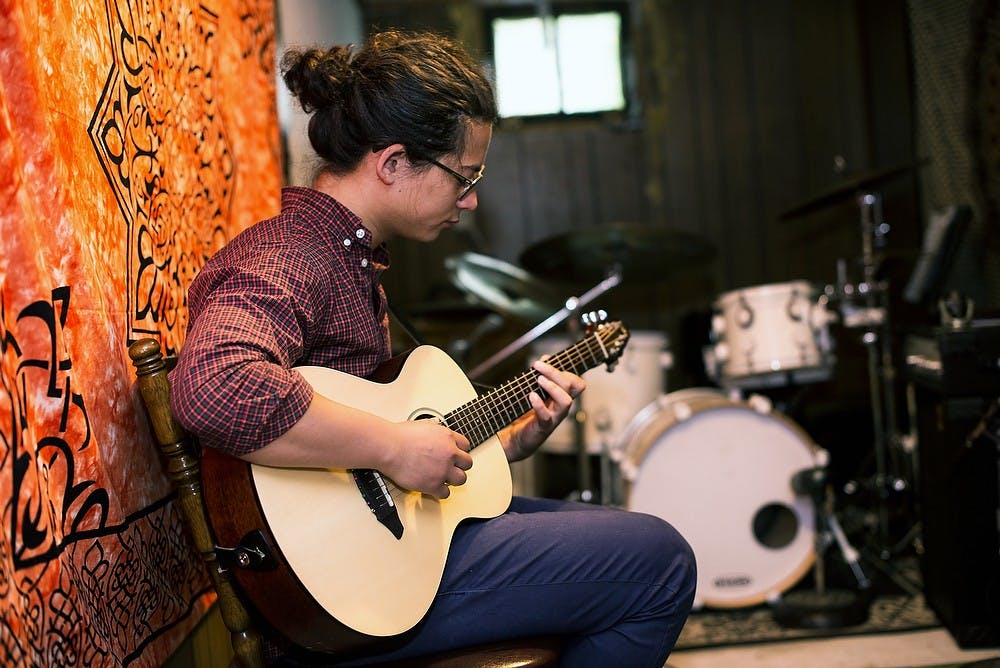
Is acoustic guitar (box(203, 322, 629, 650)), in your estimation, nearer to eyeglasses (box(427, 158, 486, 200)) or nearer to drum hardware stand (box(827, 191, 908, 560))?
eyeglasses (box(427, 158, 486, 200))

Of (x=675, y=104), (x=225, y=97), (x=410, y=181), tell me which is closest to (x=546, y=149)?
(x=675, y=104)

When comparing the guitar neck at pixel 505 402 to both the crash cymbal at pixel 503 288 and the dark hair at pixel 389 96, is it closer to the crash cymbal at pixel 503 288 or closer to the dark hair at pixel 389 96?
the dark hair at pixel 389 96

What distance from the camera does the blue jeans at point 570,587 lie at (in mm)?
1396

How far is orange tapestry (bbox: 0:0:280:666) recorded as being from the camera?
1021 millimetres

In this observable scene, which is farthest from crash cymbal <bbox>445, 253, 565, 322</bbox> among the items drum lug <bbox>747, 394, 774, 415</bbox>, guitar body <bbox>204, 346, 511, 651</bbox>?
guitar body <bbox>204, 346, 511, 651</bbox>

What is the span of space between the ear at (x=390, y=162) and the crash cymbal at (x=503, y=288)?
135cm

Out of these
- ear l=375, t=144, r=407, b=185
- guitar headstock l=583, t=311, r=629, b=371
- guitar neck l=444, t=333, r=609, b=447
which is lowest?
guitar neck l=444, t=333, r=609, b=447

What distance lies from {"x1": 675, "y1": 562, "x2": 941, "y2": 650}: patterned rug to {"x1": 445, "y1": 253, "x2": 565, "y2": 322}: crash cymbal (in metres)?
1.13

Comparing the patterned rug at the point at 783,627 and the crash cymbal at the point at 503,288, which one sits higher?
the crash cymbal at the point at 503,288

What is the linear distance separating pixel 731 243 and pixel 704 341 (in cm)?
60

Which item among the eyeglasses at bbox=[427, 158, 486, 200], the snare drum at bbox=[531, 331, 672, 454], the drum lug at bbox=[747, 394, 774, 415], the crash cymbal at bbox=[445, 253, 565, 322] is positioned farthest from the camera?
the snare drum at bbox=[531, 331, 672, 454]

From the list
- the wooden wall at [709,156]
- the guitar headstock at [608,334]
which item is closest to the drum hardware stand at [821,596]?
the guitar headstock at [608,334]

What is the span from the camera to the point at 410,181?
1517mm

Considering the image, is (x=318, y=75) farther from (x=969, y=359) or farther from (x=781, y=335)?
(x=781, y=335)
